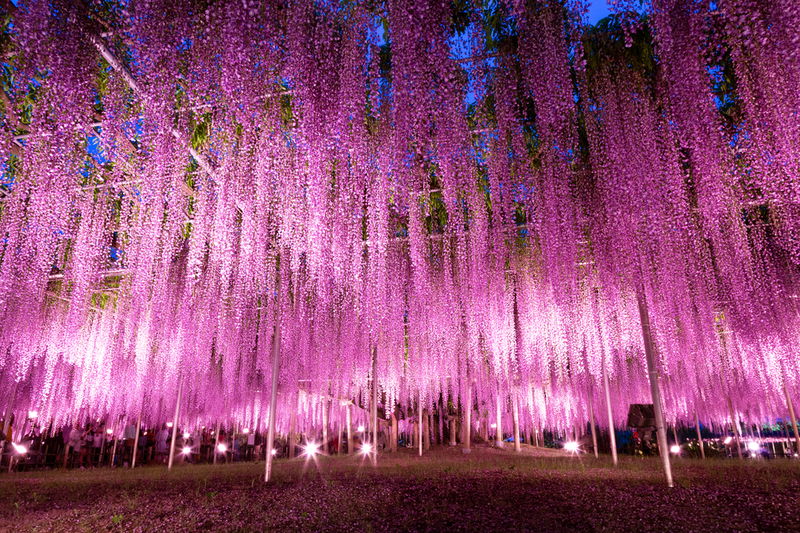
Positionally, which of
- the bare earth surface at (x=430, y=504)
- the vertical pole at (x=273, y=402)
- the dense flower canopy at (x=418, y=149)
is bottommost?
the bare earth surface at (x=430, y=504)

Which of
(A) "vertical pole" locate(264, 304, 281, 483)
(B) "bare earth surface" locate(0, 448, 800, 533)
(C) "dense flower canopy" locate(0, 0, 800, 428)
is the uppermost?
(C) "dense flower canopy" locate(0, 0, 800, 428)

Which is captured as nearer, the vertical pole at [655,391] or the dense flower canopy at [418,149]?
the dense flower canopy at [418,149]

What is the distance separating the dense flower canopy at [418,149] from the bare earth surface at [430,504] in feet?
9.22

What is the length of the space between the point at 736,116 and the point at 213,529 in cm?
733

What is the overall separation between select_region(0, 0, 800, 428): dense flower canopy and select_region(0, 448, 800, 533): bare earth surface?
9.22ft

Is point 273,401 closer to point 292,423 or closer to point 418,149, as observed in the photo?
point 418,149

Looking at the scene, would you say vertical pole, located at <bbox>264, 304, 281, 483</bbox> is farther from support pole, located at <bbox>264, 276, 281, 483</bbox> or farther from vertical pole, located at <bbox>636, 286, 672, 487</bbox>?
vertical pole, located at <bbox>636, 286, 672, 487</bbox>

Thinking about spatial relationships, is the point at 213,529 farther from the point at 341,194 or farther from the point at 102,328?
the point at 102,328

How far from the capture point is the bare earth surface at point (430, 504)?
15.5 feet

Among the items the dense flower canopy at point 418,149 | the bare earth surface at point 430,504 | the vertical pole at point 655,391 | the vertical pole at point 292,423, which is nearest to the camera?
the dense flower canopy at point 418,149

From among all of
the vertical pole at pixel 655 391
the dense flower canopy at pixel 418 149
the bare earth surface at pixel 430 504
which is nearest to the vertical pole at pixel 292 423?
the dense flower canopy at pixel 418 149

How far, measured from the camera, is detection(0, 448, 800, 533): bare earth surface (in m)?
4.71

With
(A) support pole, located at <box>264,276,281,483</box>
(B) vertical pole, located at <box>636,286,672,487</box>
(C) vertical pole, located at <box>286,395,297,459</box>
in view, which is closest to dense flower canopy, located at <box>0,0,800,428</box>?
(B) vertical pole, located at <box>636,286,672,487</box>

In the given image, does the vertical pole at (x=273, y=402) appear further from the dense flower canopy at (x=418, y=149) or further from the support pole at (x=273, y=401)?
the dense flower canopy at (x=418, y=149)
